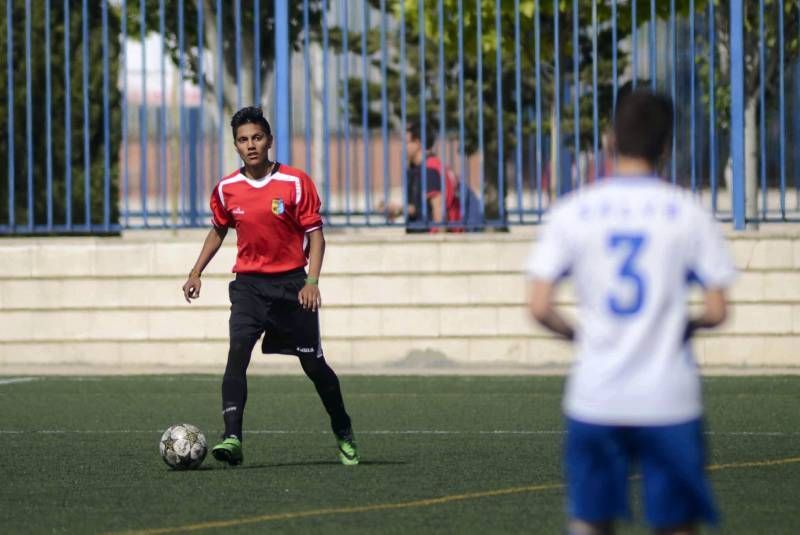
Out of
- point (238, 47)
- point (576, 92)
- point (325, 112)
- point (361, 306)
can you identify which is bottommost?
point (361, 306)

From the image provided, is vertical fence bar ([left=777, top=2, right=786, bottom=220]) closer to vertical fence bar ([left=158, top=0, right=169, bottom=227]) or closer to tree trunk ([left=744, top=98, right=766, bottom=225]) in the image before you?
tree trunk ([left=744, top=98, right=766, bottom=225])

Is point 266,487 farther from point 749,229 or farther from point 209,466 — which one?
point 749,229

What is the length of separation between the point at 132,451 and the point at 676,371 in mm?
5853

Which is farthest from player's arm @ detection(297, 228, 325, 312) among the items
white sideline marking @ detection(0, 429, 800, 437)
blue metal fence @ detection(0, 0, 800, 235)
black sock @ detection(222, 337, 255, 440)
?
blue metal fence @ detection(0, 0, 800, 235)

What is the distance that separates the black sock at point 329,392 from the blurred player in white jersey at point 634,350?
467 cm

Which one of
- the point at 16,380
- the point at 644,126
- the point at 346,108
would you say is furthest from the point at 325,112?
the point at 644,126

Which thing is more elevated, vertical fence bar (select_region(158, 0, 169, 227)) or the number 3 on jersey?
vertical fence bar (select_region(158, 0, 169, 227))

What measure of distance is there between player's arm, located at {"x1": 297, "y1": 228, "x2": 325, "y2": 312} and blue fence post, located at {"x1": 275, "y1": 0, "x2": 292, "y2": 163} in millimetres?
6619

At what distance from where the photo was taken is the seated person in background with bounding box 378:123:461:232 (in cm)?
1605

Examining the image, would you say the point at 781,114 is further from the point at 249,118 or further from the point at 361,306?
the point at 249,118

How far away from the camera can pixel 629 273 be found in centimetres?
486

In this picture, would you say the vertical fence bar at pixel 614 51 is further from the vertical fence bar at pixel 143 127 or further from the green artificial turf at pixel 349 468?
the vertical fence bar at pixel 143 127

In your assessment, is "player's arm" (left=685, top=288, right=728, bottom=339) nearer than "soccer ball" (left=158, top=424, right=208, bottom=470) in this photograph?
Yes

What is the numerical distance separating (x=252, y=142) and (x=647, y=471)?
4.69 m
